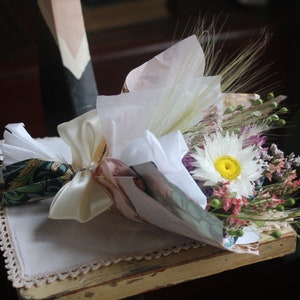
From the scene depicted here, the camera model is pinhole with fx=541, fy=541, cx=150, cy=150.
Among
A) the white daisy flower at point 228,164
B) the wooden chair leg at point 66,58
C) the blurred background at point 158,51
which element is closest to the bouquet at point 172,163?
the white daisy flower at point 228,164

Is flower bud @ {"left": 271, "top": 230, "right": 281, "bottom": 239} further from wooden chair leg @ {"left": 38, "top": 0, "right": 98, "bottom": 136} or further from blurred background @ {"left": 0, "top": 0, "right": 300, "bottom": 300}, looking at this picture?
blurred background @ {"left": 0, "top": 0, "right": 300, "bottom": 300}

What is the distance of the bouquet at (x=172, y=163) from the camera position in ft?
1.87

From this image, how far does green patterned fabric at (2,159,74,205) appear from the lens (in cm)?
68

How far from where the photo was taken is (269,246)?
0.65 m

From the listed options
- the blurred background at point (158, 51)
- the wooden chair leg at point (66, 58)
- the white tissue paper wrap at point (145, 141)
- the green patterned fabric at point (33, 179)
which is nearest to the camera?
the white tissue paper wrap at point (145, 141)

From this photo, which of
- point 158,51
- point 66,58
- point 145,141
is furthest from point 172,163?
point 158,51

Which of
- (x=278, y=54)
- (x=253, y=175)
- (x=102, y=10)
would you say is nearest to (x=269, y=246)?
(x=253, y=175)

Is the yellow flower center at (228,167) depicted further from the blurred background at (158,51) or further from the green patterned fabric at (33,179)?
the blurred background at (158,51)

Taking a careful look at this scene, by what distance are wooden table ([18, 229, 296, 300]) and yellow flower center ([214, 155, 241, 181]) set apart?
0.30 ft

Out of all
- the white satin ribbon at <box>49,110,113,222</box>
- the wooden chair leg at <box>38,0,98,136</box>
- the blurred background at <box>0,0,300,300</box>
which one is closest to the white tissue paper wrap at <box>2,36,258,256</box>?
the white satin ribbon at <box>49,110,113,222</box>

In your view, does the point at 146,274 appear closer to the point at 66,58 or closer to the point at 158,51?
the point at 66,58

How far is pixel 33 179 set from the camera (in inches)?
27.1

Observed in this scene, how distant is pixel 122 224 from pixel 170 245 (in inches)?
2.7

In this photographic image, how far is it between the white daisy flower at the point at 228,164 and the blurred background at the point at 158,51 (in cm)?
73
